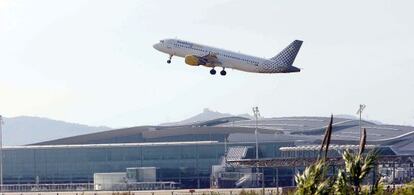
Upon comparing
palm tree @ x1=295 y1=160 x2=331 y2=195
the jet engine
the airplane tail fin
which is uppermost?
the airplane tail fin

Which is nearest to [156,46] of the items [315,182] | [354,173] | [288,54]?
[288,54]

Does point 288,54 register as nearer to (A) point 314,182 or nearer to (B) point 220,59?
(B) point 220,59

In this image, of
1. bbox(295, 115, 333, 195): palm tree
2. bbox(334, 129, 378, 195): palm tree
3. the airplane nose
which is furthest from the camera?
the airplane nose

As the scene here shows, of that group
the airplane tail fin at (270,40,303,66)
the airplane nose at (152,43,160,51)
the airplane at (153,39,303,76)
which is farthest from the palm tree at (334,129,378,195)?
the airplane nose at (152,43,160,51)

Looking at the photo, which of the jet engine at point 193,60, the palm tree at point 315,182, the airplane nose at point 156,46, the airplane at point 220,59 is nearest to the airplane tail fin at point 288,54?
the airplane at point 220,59

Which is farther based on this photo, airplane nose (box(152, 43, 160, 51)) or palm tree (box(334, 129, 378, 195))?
airplane nose (box(152, 43, 160, 51))

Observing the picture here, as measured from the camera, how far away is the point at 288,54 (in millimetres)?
169625

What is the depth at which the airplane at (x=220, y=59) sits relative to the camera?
527ft

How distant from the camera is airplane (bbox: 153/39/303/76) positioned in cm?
16062

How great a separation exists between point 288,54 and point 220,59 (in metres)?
11.5

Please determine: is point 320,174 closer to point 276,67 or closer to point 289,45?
point 276,67

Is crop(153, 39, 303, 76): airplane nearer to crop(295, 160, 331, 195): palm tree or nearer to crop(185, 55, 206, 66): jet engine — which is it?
crop(185, 55, 206, 66): jet engine

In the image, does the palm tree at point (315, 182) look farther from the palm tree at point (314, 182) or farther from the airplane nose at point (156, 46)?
the airplane nose at point (156, 46)

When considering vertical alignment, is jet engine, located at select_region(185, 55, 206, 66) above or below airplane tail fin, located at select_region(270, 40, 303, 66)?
below
